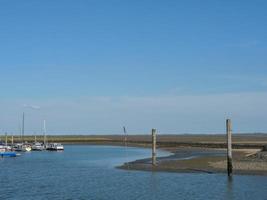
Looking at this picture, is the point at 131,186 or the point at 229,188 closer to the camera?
the point at 229,188

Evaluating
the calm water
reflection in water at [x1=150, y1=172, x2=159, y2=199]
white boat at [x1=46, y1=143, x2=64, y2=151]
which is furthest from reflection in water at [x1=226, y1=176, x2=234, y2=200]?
white boat at [x1=46, y1=143, x2=64, y2=151]

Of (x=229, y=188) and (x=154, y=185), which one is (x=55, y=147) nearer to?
(x=154, y=185)

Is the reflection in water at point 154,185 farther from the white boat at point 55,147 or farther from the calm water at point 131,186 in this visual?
the white boat at point 55,147

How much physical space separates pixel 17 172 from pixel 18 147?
62.0 meters

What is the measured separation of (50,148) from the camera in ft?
420

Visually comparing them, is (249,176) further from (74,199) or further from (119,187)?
(74,199)

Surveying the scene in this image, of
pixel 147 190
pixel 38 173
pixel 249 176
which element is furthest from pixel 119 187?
pixel 38 173

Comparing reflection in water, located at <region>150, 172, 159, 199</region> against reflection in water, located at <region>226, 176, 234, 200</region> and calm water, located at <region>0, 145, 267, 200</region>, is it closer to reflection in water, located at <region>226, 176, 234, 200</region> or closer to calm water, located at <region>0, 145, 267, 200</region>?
calm water, located at <region>0, 145, 267, 200</region>

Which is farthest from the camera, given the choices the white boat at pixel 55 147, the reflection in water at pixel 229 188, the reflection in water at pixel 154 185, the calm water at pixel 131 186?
the white boat at pixel 55 147

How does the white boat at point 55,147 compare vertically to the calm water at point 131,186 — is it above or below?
above

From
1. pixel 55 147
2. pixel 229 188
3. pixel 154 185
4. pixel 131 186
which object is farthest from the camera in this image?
pixel 55 147

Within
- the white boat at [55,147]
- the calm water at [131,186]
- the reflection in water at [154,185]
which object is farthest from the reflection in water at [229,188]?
the white boat at [55,147]

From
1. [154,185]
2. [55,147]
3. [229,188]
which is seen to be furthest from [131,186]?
[55,147]

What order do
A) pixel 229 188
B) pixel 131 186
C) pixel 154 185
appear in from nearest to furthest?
pixel 229 188, pixel 131 186, pixel 154 185
